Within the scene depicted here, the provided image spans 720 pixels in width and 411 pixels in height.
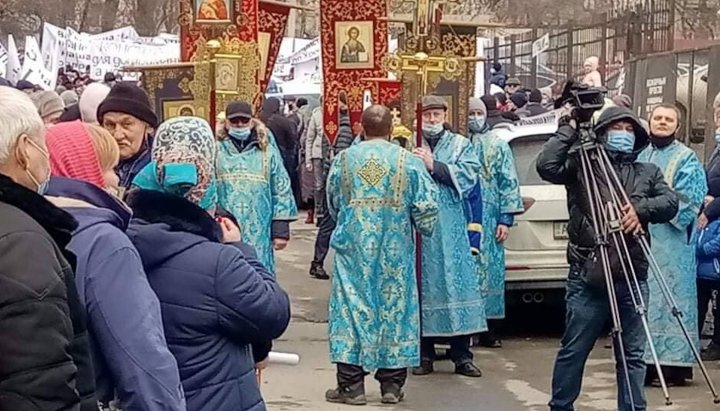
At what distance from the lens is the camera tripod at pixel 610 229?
251 inches

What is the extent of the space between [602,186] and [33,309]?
13.9 ft

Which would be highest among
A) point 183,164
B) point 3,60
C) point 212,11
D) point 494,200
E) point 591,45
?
point 591,45

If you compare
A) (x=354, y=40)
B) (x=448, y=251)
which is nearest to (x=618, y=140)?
(x=448, y=251)

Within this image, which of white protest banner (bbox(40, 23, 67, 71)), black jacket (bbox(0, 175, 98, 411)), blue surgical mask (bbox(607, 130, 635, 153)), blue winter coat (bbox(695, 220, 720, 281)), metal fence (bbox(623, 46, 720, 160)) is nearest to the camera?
black jacket (bbox(0, 175, 98, 411))

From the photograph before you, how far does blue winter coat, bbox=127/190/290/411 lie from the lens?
3895 millimetres

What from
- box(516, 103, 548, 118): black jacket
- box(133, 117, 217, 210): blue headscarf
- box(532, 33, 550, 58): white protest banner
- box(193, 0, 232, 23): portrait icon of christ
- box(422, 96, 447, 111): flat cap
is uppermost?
box(532, 33, 550, 58): white protest banner

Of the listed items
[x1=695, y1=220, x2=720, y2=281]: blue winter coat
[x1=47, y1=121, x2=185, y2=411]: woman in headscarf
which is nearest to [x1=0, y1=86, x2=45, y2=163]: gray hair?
[x1=47, y1=121, x2=185, y2=411]: woman in headscarf

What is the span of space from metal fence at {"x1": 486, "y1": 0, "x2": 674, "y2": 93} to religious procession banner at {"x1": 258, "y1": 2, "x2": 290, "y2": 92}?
12.0 metres

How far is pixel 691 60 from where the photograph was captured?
15867 mm

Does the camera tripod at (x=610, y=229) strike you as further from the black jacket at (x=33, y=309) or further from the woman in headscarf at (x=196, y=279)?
the black jacket at (x=33, y=309)

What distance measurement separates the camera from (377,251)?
7801 millimetres

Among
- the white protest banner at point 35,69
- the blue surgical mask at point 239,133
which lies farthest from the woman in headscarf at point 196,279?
the white protest banner at point 35,69

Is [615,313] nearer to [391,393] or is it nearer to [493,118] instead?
[391,393]

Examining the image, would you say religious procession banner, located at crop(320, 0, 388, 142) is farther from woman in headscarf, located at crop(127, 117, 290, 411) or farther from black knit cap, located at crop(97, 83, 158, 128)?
woman in headscarf, located at crop(127, 117, 290, 411)
